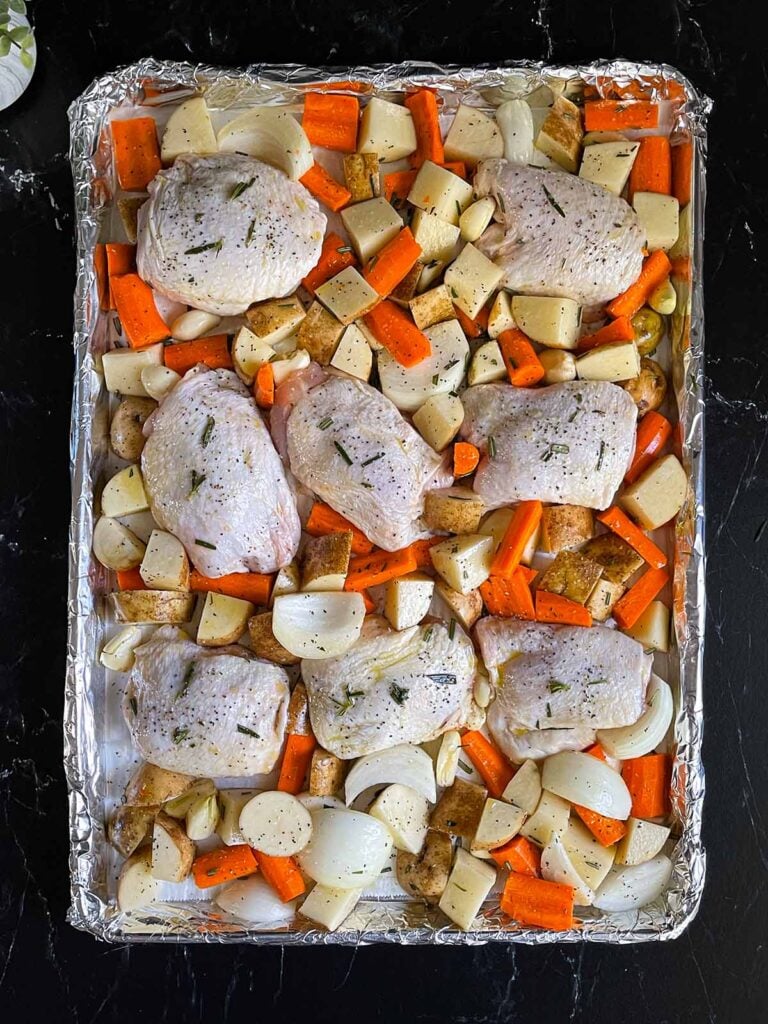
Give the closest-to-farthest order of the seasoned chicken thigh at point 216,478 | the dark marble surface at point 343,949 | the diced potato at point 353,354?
the seasoned chicken thigh at point 216,478 < the diced potato at point 353,354 < the dark marble surface at point 343,949

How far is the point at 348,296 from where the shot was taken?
9.53 ft

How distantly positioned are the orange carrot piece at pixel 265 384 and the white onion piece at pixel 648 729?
1522 millimetres

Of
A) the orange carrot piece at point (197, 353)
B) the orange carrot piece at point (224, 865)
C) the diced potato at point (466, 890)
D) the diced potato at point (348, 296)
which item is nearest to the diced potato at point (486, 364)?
the diced potato at point (348, 296)

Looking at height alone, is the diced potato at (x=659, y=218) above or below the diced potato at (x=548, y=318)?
above

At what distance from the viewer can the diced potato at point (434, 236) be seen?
2.92 m

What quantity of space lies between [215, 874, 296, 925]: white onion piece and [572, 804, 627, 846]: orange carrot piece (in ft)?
3.19

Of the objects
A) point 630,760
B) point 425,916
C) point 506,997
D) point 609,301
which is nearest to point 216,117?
point 609,301

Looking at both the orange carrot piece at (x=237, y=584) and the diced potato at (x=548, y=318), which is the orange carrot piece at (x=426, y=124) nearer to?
the diced potato at (x=548, y=318)

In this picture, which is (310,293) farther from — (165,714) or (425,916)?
(425,916)

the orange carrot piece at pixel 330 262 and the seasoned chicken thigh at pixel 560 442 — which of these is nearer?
the seasoned chicken thigh at pixel 560 442

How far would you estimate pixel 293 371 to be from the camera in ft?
9.68

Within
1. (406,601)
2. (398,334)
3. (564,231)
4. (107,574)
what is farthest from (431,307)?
(107,574)

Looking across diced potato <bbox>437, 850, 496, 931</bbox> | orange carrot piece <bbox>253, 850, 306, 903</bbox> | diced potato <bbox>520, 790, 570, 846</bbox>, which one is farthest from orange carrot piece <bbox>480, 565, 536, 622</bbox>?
orange carrot piece <bbox>253, 850, 306, 903</bbox>

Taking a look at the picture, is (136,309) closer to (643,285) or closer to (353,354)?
(353,354)
